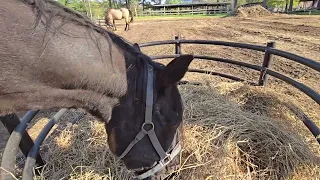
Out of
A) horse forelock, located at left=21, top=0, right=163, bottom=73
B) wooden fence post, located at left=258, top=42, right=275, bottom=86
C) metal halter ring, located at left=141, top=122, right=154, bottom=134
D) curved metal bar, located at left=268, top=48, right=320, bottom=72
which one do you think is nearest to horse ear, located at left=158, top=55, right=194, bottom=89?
horse forelock, located at left=21, top=0, right=163, bottom=73

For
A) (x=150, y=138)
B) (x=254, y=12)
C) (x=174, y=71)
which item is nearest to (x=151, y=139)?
(x=150, y=138)

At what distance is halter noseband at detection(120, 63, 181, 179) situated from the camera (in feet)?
4.35

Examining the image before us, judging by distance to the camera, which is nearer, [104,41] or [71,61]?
[71,61]

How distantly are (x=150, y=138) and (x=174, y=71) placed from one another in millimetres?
455

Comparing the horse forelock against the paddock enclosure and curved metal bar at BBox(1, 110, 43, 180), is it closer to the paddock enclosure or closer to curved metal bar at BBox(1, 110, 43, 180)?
curved metal bar at BBox(1, 110, 43, 180)

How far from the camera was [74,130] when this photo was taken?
2680mm

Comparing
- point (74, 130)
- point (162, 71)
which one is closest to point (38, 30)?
point (162, 71)

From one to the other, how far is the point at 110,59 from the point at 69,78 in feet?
0.80

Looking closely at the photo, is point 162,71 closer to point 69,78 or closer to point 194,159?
point 69,78

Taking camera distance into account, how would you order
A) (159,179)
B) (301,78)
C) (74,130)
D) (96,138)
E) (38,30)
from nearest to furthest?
1. (38,30)
2. (159,179)
3. (96,138)
4. (74,130)
5. (301,78)

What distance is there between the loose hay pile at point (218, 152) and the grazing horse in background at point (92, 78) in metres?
0.61

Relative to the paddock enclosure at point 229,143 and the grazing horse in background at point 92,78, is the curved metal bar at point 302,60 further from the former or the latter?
the grazing horse in background at point 92,78

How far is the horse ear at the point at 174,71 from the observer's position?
1204mm

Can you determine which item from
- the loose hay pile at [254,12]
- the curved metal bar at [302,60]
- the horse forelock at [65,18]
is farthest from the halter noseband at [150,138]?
the loose hay pile at [254,12]
